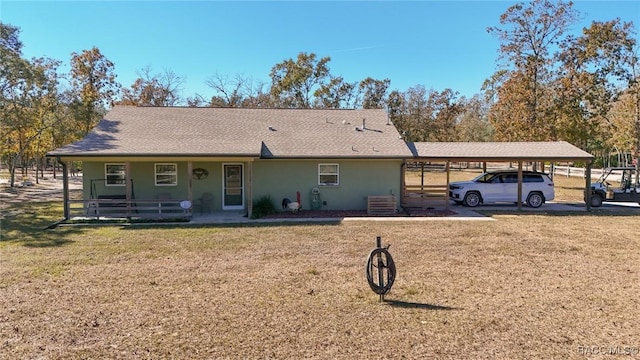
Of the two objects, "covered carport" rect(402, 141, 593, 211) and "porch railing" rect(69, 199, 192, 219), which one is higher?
"covered carport" rect(402, 141, 593, 211)

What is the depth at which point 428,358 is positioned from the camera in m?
4.07

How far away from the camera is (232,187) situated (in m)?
14.8

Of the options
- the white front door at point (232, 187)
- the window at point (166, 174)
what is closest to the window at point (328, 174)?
the white front door at point (232, 187)

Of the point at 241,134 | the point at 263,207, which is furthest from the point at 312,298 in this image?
the point at 241,134

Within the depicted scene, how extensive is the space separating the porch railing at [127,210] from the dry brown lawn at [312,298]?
2.61 meters

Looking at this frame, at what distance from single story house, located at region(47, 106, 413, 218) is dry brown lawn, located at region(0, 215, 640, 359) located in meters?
4.10

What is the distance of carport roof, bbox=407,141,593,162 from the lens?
1453 centimetres

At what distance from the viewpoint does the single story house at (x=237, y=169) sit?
13578mm

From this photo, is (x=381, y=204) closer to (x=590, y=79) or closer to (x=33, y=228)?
(x=33, y=228)

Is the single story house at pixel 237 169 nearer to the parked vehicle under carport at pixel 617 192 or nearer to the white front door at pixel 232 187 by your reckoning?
the white front door at pixel 232 187

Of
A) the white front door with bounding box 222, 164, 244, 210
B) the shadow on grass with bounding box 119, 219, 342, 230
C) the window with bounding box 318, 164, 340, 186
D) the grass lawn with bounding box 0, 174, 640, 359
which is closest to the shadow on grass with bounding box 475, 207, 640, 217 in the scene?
the grass lawn with bounding box 0, 174, 640, 359

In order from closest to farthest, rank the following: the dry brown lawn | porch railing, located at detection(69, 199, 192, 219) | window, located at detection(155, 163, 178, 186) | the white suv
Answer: the dry brown lawn < porch railing, located at detection(69, 199, 192, 219) < window, located at detection(155, 163, 178, 186) < the white suv

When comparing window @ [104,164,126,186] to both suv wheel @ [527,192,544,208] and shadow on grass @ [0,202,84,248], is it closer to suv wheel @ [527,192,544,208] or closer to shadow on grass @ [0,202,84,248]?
shadow on grass @ [0,202,84,248]

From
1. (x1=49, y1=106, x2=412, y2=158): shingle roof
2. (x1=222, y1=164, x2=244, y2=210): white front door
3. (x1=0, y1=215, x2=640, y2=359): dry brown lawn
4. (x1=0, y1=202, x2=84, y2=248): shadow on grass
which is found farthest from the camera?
(x1=222, y1=164, x2=244, y2=210): white front door
